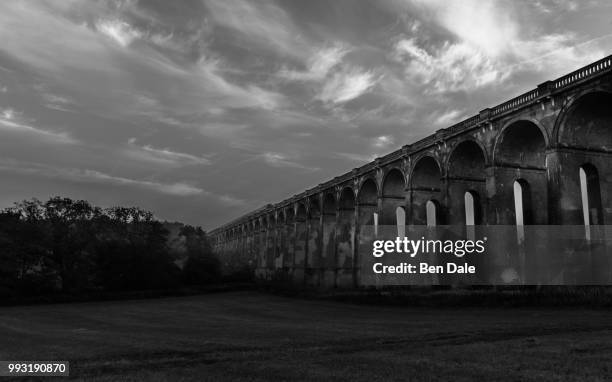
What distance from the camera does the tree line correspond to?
3738 cm

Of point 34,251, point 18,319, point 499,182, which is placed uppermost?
point 499,182

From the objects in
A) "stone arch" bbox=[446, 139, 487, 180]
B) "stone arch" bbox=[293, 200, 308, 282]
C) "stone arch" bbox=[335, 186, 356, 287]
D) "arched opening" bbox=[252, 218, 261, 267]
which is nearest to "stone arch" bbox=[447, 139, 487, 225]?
"stone arch" bbox=[446, 139, 487, 180]

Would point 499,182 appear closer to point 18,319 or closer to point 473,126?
point 473,126

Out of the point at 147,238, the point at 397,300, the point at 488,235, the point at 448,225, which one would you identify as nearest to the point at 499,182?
the point at 488,235

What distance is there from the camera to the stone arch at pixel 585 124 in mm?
23206

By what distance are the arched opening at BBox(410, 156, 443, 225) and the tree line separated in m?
25.4

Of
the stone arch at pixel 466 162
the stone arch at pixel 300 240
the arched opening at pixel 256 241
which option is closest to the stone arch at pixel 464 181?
the stone arch at pixel 466 162

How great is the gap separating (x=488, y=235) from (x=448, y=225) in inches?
190

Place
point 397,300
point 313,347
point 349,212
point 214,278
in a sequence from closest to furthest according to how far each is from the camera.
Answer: point 313,347 → point 397,300 → point 349,212 → point 214,278

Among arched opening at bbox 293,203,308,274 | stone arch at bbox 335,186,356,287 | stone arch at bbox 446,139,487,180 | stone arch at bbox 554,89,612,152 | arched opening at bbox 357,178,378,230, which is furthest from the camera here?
arched opening at bbox 293,203,308,274

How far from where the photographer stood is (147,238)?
4631 centimetres

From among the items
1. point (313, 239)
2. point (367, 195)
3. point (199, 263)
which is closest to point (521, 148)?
point (367, 195)

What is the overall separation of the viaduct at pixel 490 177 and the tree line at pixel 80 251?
18136 mm

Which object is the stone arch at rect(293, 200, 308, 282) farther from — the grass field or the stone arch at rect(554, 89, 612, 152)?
the grass field
